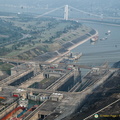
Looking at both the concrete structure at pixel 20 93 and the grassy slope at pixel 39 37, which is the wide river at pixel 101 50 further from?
the concrete structure at pixel 20 93

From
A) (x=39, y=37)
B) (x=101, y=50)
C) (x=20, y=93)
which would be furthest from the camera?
(x=39, y=37)

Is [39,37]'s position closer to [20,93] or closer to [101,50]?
[101,50]

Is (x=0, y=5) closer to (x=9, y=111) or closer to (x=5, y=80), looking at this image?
(x=5, y=80)

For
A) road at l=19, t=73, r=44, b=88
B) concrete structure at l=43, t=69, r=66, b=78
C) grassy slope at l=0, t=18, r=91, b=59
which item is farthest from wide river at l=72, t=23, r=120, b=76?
road at l=19, t=73, r=44, b=88

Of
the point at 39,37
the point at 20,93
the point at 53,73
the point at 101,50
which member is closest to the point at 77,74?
the point at 53,73

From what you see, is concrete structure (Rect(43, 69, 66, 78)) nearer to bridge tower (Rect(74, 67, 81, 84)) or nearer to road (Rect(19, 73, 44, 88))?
road (Rect(19, 73, 44, 88))

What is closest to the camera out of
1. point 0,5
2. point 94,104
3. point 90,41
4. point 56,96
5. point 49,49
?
point 94,104

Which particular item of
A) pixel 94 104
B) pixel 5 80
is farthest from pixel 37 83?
pixel 94 104

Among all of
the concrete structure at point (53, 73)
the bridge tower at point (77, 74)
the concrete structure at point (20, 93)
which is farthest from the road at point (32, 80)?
the bridge tower at point (77, 74)
